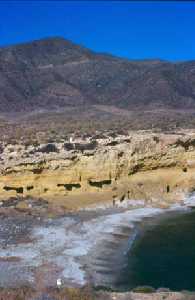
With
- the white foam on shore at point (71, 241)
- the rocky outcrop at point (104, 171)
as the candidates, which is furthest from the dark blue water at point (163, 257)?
the rocky outcrop at point (104, 171)

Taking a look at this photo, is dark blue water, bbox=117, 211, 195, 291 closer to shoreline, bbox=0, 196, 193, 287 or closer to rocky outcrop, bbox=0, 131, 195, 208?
shoreline, bbox=0, 196, 193, 287

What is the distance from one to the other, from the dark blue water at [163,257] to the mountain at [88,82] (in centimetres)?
7459

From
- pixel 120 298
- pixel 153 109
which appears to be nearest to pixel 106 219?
pixel 120 298

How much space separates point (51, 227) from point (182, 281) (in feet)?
42.6

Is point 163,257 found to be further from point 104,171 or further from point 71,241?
point 104,171

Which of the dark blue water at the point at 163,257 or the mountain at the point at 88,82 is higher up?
the mountain at the point at 88,82

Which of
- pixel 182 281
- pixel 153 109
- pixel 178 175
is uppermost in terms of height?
pixel 153 109

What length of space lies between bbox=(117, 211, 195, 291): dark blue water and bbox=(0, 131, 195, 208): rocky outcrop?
17.4ft

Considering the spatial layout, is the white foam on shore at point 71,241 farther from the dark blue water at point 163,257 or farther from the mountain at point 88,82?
the mountain at point 88,82

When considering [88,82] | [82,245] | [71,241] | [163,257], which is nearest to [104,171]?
[71,241]

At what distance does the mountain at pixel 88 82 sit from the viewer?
386 feet

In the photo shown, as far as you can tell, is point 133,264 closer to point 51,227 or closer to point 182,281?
point 182,281

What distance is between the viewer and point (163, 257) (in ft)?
101

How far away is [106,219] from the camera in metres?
39.7
